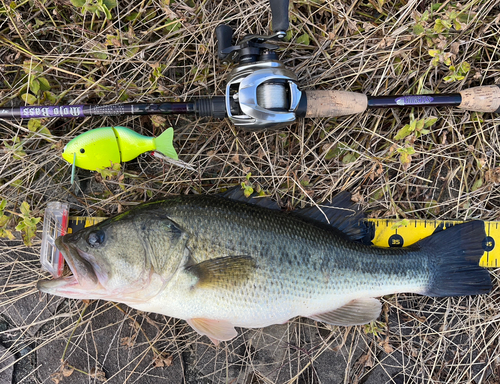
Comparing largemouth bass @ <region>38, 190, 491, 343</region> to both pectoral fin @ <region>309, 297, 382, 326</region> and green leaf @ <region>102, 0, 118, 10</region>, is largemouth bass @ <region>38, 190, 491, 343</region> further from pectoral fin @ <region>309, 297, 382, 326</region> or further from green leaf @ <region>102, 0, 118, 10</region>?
green leaf @ <region>102, 0, 118, 10</region>

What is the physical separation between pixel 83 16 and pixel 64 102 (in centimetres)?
66

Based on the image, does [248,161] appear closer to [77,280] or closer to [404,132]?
[404,132]

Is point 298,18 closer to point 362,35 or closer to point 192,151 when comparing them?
point 362,35

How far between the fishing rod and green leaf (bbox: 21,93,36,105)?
0.18m

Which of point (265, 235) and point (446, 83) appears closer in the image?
point (265, 235)

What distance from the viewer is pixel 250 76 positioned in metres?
2.04

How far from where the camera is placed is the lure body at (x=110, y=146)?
7.27 feet

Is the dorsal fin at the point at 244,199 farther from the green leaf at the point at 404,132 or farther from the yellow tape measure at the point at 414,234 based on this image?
the green leaf at the point at 404,132

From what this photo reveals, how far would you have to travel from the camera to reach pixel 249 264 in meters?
2.07

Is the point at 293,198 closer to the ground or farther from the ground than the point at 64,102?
closer to the ground

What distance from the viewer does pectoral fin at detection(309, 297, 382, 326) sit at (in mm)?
2312

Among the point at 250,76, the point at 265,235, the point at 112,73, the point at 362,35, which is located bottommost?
the point at 265,235

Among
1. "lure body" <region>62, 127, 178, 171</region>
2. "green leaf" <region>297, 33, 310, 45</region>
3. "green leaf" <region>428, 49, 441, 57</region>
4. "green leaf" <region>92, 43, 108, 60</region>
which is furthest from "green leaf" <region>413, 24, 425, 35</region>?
"green leaf" <region>92, 43, 108, 60</region>

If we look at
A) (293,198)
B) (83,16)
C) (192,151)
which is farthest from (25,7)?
(293,198)
